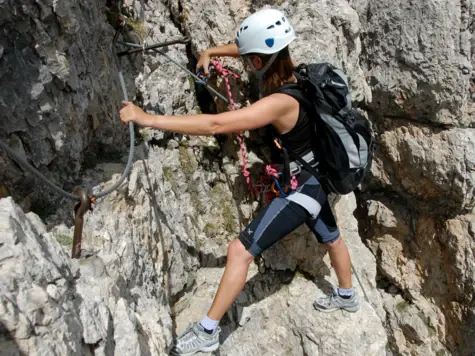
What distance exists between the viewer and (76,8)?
13.6 ft

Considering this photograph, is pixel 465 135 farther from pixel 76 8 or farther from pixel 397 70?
pixel 76 8

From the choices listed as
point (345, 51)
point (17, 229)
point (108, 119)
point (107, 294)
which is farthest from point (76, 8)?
point (345, 51)

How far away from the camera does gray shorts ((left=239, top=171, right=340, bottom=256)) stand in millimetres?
4684

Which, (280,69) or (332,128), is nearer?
(332,128)

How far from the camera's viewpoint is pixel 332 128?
4.37 m

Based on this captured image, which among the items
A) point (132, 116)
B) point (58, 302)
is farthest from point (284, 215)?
point (58, 302)

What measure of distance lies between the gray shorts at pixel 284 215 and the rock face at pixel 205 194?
1376 millimetres

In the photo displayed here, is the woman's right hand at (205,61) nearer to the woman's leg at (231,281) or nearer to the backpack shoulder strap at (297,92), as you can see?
the backpack shoulder strap at (297,92)

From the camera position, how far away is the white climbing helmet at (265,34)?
433cm

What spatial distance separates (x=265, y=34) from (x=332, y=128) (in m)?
1.32

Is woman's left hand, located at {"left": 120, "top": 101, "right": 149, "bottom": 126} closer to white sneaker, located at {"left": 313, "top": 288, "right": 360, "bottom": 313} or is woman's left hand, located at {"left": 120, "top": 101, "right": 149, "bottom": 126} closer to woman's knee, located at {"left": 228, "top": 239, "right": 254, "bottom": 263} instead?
woman's knee, located at {"left": 228, "top": 239, "right": 254, "bottom": 263}

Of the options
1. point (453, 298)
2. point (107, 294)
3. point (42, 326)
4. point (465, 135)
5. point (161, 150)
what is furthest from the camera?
point (453, 298)

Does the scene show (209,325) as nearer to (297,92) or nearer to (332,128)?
(332,128)

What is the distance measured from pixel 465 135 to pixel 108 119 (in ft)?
23.7
